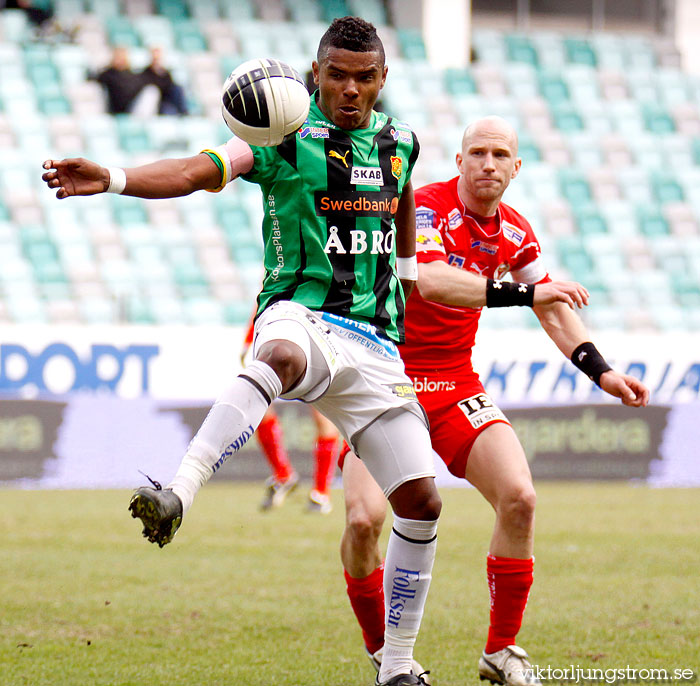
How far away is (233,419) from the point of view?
399 centimetres

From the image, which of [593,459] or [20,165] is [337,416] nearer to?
[593,459]

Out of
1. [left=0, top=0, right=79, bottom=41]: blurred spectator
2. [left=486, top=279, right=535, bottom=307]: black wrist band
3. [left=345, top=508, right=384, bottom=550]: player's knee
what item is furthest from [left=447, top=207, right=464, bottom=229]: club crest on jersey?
[left=0, top=0, right=79, bottom=41]: blurred spectator

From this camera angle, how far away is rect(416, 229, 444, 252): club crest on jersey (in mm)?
5406

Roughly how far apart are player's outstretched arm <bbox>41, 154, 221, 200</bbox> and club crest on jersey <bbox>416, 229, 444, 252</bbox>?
4.57 ft

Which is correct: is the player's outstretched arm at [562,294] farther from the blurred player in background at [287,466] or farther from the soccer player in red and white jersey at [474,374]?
the blurred player in background at [287,466]

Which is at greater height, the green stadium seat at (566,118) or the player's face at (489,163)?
the player's face at (489,163)

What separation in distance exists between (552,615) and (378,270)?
2.69 m

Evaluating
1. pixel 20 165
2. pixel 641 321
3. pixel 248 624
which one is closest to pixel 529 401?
pixel 641 321

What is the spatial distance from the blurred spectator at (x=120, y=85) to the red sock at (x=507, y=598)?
44.9 ft

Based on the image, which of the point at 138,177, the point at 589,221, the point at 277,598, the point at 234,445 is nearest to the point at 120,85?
the point at 589,221

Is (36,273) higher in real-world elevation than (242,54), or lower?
lower

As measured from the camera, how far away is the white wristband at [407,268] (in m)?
5.11

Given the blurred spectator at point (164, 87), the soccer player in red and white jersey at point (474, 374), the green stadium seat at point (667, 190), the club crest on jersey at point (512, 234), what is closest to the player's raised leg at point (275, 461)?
the soccer player in red and white jersey at point (474, 374)

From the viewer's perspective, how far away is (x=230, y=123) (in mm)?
4227
